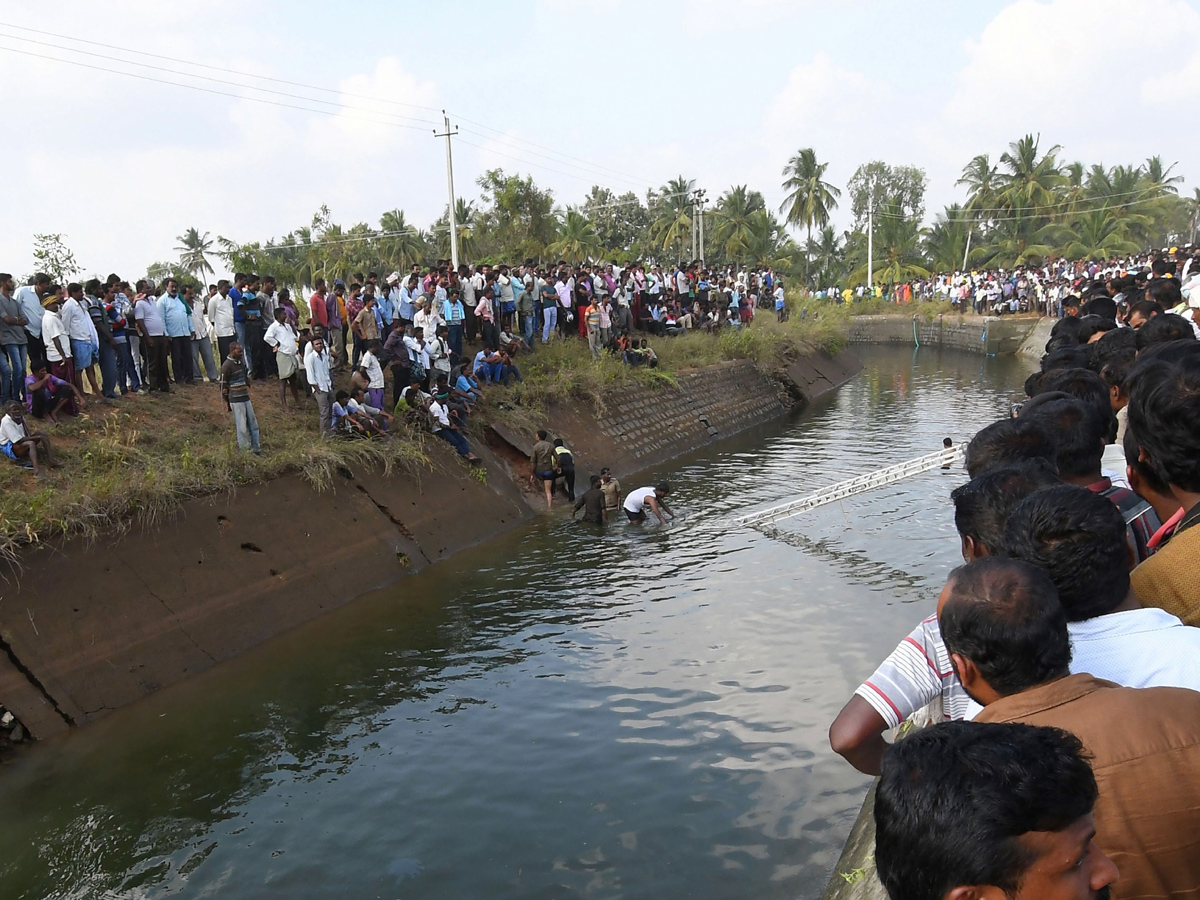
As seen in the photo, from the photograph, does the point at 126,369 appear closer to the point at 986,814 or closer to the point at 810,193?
the point at 986,814

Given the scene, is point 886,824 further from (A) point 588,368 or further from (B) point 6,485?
(A) point 588,368

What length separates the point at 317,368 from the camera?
15141mm

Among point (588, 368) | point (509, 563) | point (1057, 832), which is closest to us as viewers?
point (1057, 832)

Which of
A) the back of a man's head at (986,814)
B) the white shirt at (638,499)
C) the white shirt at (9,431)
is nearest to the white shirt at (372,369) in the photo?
the white shirt at (638,499)

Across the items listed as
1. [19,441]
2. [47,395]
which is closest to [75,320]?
[47,395]

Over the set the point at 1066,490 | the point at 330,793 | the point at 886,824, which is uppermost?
the point at 1066,490

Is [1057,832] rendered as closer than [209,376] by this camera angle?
Yes

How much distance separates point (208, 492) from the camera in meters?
12.5

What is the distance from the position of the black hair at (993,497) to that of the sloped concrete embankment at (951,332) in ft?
129

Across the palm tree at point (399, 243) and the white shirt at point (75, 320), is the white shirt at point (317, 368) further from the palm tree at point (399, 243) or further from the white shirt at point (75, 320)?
the palm tree at point (399, 243)

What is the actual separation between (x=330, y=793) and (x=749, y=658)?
15.0 ft

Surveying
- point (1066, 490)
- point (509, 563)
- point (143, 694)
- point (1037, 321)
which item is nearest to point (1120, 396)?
point (1066, 490)

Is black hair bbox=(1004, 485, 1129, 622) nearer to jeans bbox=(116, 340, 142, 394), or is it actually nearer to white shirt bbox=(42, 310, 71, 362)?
white shirt bbox=(42, 310, 71, 362)

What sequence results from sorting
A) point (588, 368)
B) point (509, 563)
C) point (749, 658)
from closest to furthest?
point (749, 658) < point (509, 563) < point (588, 368)
